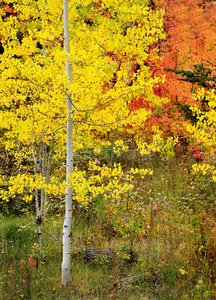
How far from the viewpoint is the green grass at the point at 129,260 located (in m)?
4.51

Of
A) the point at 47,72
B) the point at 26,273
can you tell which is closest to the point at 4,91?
the point at 47,72

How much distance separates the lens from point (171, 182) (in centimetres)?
867

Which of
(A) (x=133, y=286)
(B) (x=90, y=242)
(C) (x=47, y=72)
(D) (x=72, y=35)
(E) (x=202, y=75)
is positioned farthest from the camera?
(D) (x=72, y=35)

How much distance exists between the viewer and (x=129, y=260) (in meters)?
5.42

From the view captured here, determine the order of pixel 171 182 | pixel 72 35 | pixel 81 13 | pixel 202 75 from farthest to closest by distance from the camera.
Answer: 1. pixel 171 182
2. pixel 81 13
3. pixel 72 35
4. pixel 202 75

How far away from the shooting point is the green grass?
451cm

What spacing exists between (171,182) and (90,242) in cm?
370

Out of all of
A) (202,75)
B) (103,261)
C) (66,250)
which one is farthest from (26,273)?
(202,75)

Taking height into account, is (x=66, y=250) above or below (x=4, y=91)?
below

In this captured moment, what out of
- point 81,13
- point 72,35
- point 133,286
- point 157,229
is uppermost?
point 81,13

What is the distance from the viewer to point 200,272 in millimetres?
4633

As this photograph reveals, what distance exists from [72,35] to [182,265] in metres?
5.47

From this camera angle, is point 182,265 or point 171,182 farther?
point 171,182

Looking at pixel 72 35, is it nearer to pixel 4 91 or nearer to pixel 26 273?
pixel 4 91
